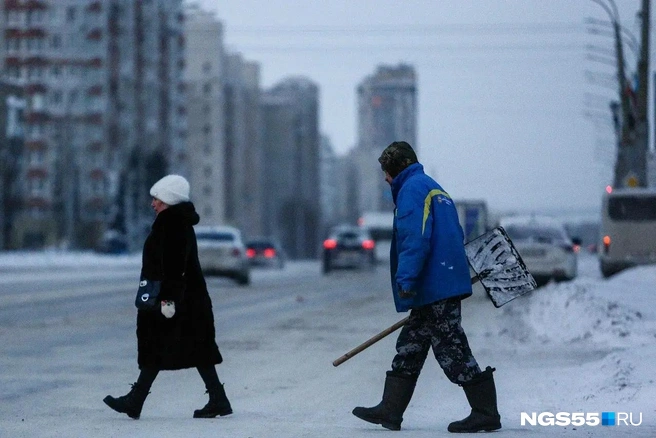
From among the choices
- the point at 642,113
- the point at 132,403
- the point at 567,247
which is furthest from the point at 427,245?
the point at 642,113

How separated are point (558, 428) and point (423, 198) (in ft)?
5.56

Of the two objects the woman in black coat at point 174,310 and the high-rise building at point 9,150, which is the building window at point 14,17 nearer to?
the high-rise building at point 9,150

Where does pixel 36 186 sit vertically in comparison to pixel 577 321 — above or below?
below

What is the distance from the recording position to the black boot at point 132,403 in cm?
938

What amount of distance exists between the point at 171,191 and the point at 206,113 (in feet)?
548

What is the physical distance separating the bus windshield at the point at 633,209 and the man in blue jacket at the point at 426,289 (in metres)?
30.8

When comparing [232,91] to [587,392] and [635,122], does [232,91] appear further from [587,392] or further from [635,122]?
[587,392]

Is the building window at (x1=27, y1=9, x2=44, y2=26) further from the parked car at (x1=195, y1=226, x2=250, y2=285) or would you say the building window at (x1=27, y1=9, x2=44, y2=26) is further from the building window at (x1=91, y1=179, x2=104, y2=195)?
the parked car at (x1=195, y1=226, x2=250, y2=285)

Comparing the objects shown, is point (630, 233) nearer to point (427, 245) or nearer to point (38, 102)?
point (427, 245)

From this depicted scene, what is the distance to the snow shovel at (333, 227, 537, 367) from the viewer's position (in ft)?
29.6

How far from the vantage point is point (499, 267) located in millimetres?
9039

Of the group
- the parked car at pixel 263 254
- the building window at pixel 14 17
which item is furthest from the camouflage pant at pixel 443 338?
the building window at pixel 14 17

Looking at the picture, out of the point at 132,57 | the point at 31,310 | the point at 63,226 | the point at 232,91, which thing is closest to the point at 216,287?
the point at 31,310

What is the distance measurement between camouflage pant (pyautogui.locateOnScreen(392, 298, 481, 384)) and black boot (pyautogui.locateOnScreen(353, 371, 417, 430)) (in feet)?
0.47
